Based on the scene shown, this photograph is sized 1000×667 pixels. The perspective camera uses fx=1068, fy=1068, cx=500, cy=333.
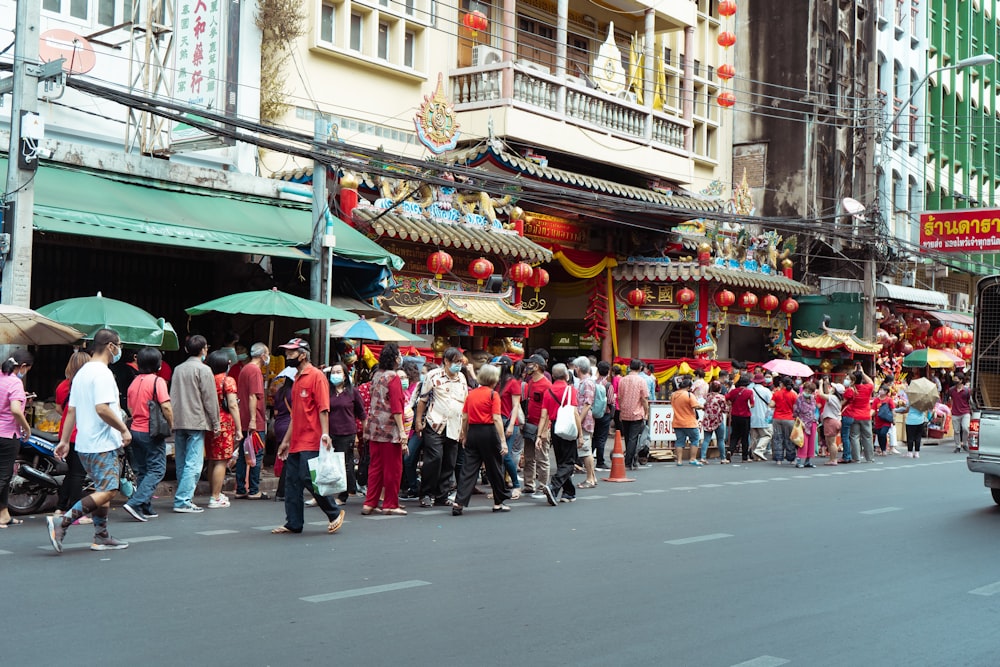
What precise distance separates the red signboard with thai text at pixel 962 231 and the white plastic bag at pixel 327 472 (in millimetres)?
21976

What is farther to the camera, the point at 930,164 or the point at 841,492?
the point at 930,164

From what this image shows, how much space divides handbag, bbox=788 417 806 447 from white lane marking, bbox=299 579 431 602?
44.3 feet

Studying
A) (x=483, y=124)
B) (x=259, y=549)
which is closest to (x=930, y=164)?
(x=483, y=124)

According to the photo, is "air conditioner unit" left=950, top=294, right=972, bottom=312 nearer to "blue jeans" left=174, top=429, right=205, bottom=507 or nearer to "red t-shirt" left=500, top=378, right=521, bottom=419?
"red t-shirt" left=500, top=378, right=521, bottom=419

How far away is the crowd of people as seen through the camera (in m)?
9.13

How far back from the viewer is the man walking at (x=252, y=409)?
42.4ft

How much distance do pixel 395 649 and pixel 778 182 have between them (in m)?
30.8

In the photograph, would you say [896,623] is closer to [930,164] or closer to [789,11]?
[789,11]

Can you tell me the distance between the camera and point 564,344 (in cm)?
2780

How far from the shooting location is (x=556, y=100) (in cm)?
2292

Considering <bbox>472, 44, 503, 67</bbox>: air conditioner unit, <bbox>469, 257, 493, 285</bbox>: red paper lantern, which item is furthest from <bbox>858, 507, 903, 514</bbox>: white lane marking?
<bbox>472, 44, 503, 67</bbox>: air conditioner unit

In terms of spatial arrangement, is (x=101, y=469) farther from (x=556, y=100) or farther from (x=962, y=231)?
(x=962, y=231)

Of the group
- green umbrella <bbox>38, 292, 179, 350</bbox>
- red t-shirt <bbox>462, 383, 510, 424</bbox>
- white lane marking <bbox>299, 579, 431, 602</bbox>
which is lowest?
white lane marking <bbox>299, 579, 431, 602</bbox>

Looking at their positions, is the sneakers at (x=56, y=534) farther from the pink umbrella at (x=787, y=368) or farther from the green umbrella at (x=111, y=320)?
the pink umbrella at (x=787, y=368)
